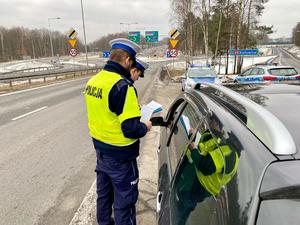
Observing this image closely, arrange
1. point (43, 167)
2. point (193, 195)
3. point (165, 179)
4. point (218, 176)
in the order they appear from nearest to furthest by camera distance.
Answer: point (218, 176) < point (193, 195) < point (165, 179) < point (43, 167)

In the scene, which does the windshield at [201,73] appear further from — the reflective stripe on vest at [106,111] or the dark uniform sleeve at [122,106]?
the dark uniform sleeve at [122,106]

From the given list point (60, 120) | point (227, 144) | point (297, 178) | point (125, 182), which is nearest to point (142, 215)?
point (125, 182)

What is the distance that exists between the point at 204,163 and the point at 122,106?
36.6 inches

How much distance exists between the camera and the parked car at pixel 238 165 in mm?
954

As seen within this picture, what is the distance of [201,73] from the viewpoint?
16.5m

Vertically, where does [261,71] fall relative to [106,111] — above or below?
below

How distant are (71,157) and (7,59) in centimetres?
11545

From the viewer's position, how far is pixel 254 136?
3.96 ft

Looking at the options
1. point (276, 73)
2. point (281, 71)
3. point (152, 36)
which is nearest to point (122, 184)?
point (276, 73)

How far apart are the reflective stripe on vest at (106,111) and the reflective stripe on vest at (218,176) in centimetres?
95

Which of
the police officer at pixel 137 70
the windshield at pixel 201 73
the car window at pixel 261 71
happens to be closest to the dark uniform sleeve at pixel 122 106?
the police officer at pixel 137 70

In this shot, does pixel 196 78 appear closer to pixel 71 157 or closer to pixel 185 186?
pixel 71 157

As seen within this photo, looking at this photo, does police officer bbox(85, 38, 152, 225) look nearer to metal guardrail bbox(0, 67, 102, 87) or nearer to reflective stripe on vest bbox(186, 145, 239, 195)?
reflective stripe on vest bbox(186, 145, 239, 195)

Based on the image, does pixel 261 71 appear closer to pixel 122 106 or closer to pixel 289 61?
pixel 122 106
